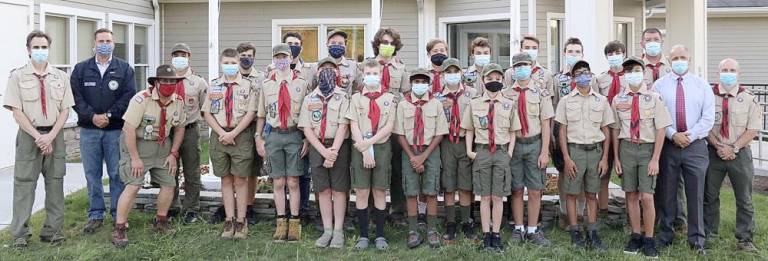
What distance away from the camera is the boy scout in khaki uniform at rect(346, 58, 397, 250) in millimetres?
5488

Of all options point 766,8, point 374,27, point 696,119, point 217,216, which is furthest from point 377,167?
point 766,8

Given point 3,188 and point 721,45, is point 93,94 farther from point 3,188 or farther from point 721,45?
point 721,45

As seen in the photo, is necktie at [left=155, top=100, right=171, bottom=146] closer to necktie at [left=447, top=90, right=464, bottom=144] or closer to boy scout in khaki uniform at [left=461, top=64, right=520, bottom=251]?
necktie at [left=447, top=90, right=464, bottom=144]

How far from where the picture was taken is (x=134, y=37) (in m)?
12.1

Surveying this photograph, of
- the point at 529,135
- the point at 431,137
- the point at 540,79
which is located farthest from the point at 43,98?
the point at 540,79

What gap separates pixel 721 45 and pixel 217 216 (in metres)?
13.9

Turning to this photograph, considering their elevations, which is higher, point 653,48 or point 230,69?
point 653,48

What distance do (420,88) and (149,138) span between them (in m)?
2.30

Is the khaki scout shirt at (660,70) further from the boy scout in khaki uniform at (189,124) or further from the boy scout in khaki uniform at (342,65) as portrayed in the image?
the boy scout in khaki uniform at (189,124)

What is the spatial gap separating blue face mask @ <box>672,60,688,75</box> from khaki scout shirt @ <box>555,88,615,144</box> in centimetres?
61

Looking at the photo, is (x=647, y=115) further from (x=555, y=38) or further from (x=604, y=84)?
(x=555, y=38)

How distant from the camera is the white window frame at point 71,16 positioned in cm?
973

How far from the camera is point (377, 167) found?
5543 mm

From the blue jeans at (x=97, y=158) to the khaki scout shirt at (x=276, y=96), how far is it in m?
1.46
